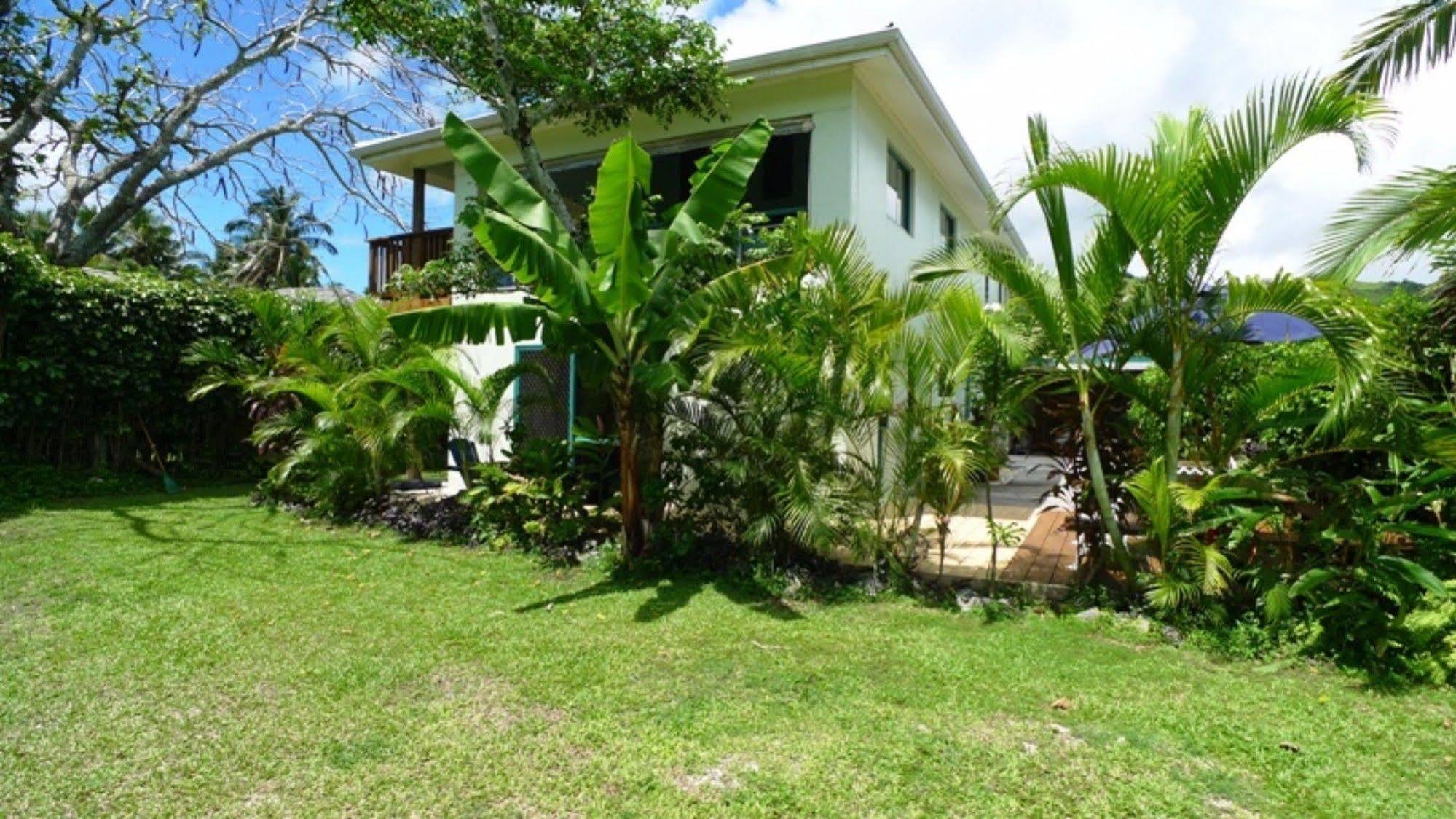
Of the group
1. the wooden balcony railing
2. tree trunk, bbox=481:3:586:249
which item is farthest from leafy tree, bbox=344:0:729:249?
the wooden balcony railing

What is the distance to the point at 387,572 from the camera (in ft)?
22.9

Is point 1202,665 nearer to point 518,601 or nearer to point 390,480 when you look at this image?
point 518,601

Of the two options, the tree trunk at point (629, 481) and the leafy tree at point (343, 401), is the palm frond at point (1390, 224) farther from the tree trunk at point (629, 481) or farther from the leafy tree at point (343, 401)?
the leafy tree at point (343, 401)

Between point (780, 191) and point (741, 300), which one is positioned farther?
point (780, 191)

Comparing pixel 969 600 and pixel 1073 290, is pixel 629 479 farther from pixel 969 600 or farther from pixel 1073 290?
pixel 1073 290

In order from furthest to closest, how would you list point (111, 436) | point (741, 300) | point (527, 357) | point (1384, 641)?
1. point (111, 436)
2. point (527, 357)
3. point (741, 300)
4. point (1384, 641)

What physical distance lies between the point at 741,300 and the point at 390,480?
20.0 ft

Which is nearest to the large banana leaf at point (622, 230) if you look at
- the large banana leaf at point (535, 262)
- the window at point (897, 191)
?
the large banana leaf at point (535, 262)

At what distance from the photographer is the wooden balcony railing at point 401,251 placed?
42.6 feet

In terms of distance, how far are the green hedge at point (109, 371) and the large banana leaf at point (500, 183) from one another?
318 inches

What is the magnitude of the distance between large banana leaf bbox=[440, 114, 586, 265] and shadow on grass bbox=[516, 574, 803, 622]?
9.48 feet

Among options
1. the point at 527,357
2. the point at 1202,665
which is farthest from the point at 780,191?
the point at 1202,665

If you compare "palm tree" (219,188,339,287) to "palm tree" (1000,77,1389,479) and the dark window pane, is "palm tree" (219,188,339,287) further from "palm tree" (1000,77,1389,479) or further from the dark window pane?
"palm tree" (1000,77,1389,479)

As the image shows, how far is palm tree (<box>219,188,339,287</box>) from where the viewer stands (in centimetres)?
3684
